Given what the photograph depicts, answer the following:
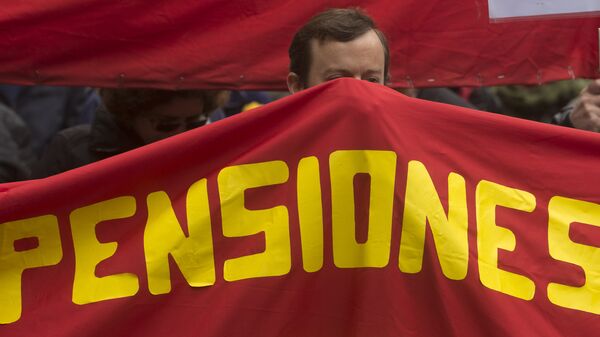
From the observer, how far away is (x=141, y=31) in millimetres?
3559

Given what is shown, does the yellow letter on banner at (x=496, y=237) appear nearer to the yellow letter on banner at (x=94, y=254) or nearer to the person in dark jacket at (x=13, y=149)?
the yellow letter on banner at (x=94, y=254)

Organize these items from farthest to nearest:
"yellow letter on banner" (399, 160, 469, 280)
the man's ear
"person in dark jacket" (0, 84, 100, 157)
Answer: "person in dark jacket" (0, 84, 100, 157), the man's ear, "yellow letter on banner" (399, 160, 469, 280)

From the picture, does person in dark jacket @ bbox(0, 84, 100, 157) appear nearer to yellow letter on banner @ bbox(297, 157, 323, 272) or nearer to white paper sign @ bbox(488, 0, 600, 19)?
white paper sign @ bbox(488, 0, 600, 19)

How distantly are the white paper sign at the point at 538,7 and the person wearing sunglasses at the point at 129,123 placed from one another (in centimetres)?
93

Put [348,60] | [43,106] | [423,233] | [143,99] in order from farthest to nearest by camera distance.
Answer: [43,106] → [143,99] → [348,60] → [423,233]

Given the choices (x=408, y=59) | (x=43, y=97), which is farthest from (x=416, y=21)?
(x=43, y=97)

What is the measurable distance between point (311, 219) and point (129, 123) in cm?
139

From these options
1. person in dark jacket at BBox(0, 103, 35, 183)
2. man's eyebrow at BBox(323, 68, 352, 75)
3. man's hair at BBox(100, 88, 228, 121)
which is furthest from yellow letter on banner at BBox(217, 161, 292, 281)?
person in dark jacket at BBox(0, 103, 35, 183)

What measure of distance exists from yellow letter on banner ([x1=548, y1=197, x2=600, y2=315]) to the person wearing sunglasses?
4.65 feet

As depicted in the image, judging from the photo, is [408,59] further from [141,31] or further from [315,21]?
[141,31]

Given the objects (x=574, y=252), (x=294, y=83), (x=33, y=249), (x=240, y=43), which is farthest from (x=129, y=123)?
(x=574, y=252)

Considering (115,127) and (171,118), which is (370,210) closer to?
(171,118)

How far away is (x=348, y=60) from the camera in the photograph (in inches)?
123

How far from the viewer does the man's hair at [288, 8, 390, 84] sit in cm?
315
